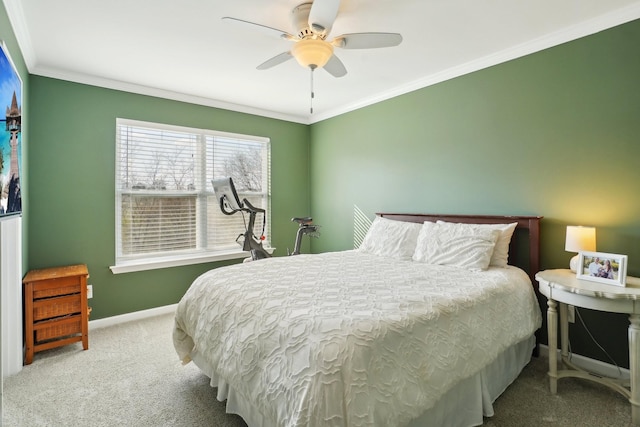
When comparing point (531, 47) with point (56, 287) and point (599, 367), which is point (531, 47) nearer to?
point (599, 367)

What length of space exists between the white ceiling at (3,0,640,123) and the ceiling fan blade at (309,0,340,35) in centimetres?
26

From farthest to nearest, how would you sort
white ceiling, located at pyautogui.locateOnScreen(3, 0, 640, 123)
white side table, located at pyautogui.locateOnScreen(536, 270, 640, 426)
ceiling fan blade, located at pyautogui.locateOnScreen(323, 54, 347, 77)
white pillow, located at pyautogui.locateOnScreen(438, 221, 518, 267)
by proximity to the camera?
white pillow, located at pyautogui.locateOnScreen(438, 221, 518, 267), ceiling fan blade, located at pyautogui.locateOnScreen(323, 54, 347, 77), white ceiling, located at pyautogui.locateOnScreen(3, 0, 640, 123), white side table, located at pyautogui.locateOnScreen(536, 270, 640, 426)

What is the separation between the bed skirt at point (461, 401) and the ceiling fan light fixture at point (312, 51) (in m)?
2.12

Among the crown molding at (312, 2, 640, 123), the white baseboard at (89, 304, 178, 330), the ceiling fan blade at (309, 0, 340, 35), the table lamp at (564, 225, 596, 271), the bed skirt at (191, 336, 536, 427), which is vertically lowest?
the white baseboard at (89, 304, 178, 330)

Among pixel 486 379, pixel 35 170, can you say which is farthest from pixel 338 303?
pixel 35 170

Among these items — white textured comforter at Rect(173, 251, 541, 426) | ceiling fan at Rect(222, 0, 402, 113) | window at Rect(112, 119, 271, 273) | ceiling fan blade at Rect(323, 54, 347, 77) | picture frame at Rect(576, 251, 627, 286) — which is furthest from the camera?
window at Rect(112, 119, 271, 273)

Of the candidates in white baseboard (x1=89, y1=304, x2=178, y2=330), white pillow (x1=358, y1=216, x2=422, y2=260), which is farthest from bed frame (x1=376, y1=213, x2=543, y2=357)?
white baseboard (x1=89, y1=304, x2=178, y2=330)

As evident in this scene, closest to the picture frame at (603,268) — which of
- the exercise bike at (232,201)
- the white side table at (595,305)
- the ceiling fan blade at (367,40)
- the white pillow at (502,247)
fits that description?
the white side table at (595,305)

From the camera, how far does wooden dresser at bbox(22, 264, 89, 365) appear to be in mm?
2529

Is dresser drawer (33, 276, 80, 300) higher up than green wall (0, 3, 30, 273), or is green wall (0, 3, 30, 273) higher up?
green wall (0, 3, 30, 273)

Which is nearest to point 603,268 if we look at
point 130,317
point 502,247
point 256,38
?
point 502,247

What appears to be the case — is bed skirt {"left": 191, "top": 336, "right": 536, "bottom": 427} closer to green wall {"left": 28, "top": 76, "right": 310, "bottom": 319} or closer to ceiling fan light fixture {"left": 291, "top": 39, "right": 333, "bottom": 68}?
green wall {"left": 28, "top": 76, "right": 310, "bottom": 319}

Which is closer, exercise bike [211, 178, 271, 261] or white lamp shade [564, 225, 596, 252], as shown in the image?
white lamp shade [564, 225, 596, 252]

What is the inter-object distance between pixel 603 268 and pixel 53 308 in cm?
408
